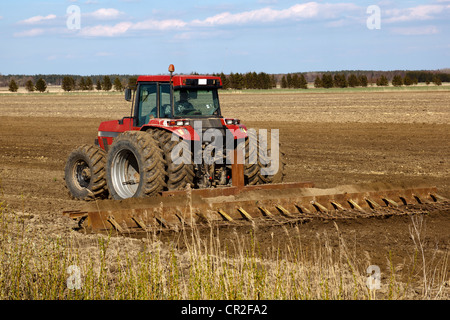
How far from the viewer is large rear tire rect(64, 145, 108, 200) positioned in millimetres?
10062

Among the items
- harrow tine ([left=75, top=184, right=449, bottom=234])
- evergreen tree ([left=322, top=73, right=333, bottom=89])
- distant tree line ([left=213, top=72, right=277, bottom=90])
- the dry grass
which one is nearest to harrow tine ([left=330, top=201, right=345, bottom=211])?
harrow tine ([left=75, top=184, right=449, bottom=234])

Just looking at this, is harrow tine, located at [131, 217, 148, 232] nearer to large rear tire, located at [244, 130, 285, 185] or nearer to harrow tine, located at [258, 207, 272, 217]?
harrow tine, located at [258, 207, 272, 217]

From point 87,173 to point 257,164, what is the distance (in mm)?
3125

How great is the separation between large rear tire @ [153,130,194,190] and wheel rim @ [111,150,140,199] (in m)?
0.94

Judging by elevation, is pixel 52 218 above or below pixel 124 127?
below

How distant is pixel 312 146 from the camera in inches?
731

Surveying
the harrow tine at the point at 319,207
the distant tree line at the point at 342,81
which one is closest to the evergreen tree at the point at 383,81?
the distant tree line at the point at 342,81

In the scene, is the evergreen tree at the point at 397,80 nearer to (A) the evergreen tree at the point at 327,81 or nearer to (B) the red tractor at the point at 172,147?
(A) the evergreen tree at the point at 327,81

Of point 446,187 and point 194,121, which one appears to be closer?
point 194,121
